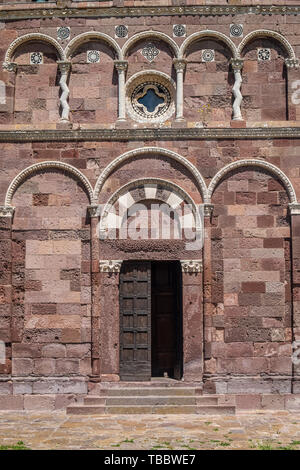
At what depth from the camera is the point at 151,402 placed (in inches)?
502

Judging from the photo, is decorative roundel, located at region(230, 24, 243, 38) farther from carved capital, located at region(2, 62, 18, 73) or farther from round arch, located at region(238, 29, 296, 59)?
carved capital, located at region(2, 62, 18, 73)

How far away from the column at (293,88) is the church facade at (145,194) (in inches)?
1.2

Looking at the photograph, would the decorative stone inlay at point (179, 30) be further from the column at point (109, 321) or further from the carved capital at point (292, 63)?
the column at point (109, 321)

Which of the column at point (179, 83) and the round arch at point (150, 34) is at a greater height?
the round arch at point (150, 34)

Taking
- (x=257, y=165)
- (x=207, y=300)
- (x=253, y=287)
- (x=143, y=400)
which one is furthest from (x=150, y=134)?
(x=143, y=400)

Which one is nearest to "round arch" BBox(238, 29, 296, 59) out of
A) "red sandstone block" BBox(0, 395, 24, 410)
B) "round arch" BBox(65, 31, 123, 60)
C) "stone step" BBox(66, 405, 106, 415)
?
"round arch" BBox(65, 31, 123, 60)

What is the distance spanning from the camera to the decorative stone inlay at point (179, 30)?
14.1 m

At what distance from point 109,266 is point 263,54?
226 inches

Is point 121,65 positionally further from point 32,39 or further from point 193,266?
point 193,266

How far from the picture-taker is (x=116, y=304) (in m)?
13.5

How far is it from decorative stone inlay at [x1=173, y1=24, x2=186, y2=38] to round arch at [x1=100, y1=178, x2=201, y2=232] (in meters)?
3.23

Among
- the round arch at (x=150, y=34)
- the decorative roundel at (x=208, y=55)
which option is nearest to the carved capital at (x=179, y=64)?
the round arch at (x=150, y=34)
